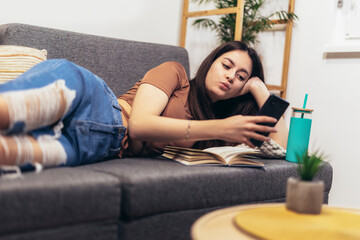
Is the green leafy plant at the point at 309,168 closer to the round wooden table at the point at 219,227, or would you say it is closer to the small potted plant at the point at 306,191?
the small potted plant at the point at 306,191

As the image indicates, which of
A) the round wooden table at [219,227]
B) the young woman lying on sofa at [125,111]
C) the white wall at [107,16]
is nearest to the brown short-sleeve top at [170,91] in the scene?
the young woman lying on sofa at [125,111]

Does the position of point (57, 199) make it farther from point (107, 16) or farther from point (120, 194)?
point (107, 16)

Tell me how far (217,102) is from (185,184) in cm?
71

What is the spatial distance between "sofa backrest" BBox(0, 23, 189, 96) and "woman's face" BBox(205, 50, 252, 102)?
477mm

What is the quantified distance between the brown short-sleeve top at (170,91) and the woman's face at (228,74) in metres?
0.11

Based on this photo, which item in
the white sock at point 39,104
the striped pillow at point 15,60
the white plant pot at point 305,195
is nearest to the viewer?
the white plant pot at point 305,195

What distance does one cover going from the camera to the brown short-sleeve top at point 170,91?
4.95 feet

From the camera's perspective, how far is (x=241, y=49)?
1754mm

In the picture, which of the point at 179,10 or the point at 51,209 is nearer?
the point at 51,209

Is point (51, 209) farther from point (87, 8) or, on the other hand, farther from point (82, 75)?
point (87, 8)

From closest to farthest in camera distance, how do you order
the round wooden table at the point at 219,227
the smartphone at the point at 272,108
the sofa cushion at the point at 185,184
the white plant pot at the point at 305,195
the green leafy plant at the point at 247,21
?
the round wooden table at the point at 219,227, the white plant pot at the point at 305,195, the sofa cushion at the point at 185,184, the smartphone at the point at 272,108, the green leafy plant at the point at 247,21

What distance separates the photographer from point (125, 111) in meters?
1.56

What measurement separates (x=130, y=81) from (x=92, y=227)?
1.05m

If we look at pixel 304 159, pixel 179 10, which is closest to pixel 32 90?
pixel 304 159
